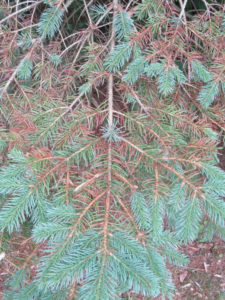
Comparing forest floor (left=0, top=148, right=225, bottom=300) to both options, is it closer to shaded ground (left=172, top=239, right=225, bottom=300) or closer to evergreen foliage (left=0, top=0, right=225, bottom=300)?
shaded ground (left=172, top=239, right=225, bottom=300)

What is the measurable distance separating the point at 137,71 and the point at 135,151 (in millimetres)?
305

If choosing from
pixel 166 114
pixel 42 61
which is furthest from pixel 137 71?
pixel 42 61

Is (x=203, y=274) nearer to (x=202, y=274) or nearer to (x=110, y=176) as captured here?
(x=202, y=274)

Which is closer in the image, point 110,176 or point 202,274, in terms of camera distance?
point 110,176

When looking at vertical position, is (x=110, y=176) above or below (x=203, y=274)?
above

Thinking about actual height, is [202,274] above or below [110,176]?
below

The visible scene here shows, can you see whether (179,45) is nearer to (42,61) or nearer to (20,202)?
(42,61)

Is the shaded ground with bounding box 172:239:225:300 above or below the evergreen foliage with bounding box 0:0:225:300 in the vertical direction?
below

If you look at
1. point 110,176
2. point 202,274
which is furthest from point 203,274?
point 110,176

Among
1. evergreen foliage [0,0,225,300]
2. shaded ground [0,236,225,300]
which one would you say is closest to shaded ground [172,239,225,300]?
shaded ground [0,236,225,300]

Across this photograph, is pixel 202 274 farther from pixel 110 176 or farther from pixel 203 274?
pixel 110 176

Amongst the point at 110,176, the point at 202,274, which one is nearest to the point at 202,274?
the point at 202,274

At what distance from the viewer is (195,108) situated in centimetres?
131

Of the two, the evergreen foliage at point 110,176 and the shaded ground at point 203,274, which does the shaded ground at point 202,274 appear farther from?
the evergreen foliage at point 110,176
